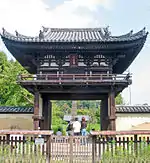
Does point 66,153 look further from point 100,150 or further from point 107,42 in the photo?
point 107,42

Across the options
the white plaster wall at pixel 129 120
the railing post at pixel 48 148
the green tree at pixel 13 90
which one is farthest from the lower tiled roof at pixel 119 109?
the green tree at pixel 13 90

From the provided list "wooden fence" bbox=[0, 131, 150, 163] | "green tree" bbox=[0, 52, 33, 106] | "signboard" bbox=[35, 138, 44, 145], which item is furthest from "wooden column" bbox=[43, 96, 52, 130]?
"green tree" bbox=[0, 52, 33, 106]

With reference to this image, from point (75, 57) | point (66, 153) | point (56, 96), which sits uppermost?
point (75, 57)

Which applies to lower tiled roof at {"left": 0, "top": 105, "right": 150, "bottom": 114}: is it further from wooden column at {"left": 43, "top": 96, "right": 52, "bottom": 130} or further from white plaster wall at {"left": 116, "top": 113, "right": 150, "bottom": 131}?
wooden column at {"left": 43, "top": 96, "right": 52, "bottom": 130}

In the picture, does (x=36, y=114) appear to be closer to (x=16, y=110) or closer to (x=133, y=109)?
(x=16, y=110)

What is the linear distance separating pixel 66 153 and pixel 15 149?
7.97ft

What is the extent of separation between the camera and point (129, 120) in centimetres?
1733

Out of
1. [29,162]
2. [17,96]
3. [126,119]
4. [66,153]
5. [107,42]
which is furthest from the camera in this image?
[17,96]

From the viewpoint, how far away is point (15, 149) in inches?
344

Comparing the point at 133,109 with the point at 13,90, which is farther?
the point at 13,90

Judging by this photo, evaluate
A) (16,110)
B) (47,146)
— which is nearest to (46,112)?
(16,110)

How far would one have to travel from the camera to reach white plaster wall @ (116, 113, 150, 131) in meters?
17.2

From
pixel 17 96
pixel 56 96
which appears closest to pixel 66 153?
pixel 56 96

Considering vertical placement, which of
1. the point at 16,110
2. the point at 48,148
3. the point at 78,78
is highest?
the point at 78,78
